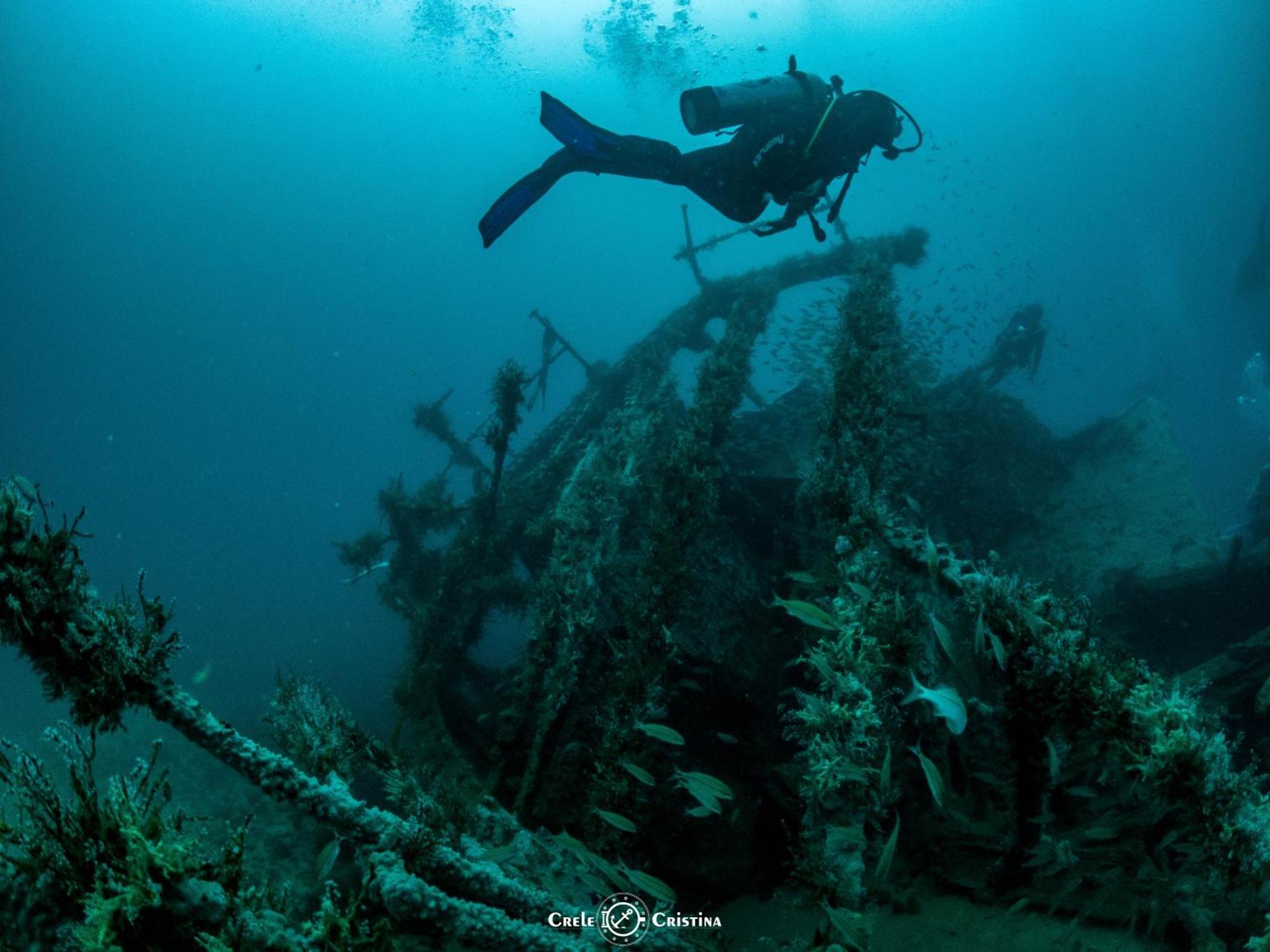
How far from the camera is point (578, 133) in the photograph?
20.2ft

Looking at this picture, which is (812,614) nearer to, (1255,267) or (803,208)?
(803,208)

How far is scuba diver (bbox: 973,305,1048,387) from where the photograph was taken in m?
15.0

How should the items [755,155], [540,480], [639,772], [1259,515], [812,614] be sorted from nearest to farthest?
[812,614] < [639,772] < [755,155] < [540,480] < [1259,515]

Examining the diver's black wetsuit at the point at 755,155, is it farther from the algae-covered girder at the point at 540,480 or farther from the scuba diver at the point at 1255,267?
the scuba diver at the point at 1255,267

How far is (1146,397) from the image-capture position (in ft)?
42.4

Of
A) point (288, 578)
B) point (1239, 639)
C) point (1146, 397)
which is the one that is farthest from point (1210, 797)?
point (288, 578)

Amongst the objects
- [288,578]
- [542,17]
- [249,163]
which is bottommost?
[288,578]

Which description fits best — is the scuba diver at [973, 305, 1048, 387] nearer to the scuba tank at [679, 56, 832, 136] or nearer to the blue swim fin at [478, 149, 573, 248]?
the scuba tank at [679, 56, 832, 136]

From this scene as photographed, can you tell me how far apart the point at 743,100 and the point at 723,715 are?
5904 mm

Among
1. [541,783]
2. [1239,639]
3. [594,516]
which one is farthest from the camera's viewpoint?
[1239,639]

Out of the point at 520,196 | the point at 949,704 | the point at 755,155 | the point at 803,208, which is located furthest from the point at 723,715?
the point at 755,155

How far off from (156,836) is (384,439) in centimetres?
12244

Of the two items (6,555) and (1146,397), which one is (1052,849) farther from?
(1146,397)

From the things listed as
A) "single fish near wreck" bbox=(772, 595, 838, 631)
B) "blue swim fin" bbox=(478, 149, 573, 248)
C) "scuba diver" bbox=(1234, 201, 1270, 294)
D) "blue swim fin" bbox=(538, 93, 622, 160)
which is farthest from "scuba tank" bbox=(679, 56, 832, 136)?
"scuba diver" bbox=(1234, 201, 1270, 294)
